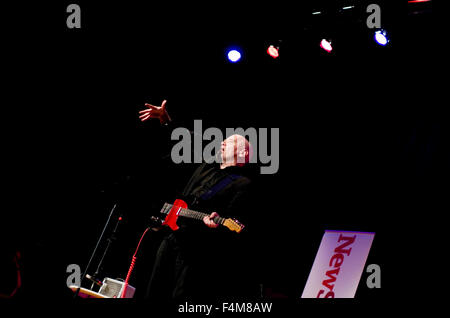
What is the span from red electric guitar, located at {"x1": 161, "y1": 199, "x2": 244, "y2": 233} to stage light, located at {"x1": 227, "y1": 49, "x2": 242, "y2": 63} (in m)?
1.90

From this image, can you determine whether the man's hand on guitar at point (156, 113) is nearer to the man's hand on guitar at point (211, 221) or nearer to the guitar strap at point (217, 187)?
the guitar strap at point (217, 187)

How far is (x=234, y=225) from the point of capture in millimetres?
3002

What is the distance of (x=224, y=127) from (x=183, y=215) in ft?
5.23

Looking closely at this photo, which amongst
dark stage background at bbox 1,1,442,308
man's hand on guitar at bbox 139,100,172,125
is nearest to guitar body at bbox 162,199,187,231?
dark stage background at bbox 1,1,442,308

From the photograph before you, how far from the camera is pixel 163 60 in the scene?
4301mm

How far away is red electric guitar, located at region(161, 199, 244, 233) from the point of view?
301cm

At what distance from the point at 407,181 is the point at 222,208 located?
1925mm

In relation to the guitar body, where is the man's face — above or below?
above

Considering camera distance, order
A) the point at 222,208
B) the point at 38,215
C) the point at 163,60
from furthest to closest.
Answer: the point at 163,60 < the point at 38,215 < the point at 222,208

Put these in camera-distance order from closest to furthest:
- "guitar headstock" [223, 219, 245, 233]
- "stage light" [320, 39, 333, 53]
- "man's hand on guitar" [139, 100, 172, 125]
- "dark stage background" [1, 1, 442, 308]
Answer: "guitar headstock" [223, 219, 245, 233] < "dark stage background" [1, 1, 442, 308] < "man's hand on guitar" [139, 100, 172, 125] < "stage light" [320, 39, 333, 53]

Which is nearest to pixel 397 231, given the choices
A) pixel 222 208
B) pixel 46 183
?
pixel 222 208

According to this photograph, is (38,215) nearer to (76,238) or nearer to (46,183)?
(46,183)

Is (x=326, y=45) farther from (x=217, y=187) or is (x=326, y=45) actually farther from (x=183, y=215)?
(x=183, y=215)

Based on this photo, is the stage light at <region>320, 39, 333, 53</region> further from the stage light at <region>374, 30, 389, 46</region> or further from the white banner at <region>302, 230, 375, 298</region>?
the white banner at <region>302, 230, 375, 298</region>
